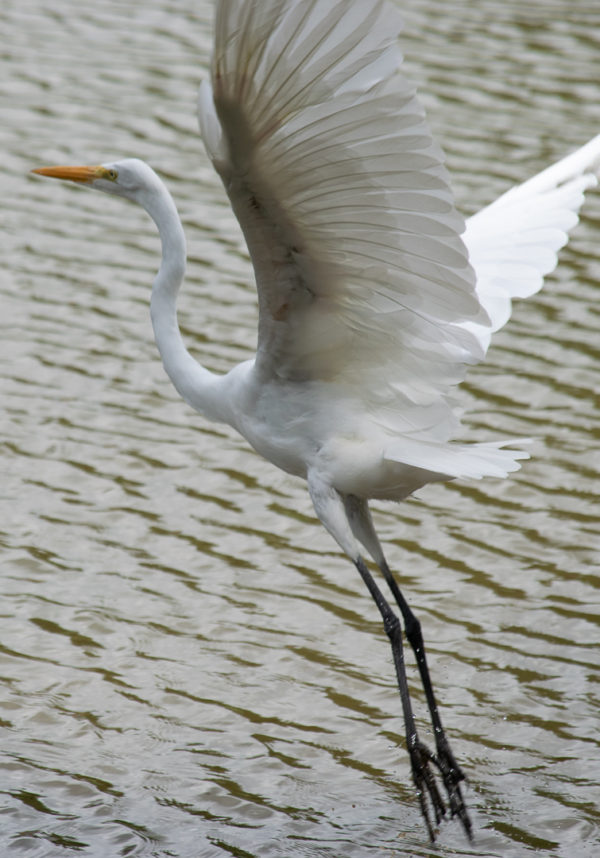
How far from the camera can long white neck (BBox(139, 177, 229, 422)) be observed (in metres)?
5.20

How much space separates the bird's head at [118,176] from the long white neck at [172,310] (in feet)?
0.14

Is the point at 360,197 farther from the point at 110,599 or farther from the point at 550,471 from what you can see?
the point at 550,471

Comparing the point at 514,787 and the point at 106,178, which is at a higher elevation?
the point at 106,178

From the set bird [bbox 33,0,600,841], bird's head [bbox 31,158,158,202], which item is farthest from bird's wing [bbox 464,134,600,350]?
bird's head [bbox 31,158,158,202]

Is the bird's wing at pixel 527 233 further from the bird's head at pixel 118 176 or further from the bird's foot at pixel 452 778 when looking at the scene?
the bird's foot at pixel 452 778

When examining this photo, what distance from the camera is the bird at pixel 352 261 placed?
3.68 meters

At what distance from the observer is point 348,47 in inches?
142

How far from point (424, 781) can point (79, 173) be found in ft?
8.31

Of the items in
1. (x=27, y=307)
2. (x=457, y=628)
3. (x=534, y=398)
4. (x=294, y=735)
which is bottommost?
(x=294, y=735)

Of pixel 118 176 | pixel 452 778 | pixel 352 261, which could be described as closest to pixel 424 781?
pixel 452 778

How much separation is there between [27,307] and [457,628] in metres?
3.92

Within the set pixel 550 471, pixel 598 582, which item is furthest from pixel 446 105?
pixel 598 582

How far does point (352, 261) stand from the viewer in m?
4.30

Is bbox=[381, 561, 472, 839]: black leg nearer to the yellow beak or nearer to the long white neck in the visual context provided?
the long white neck
